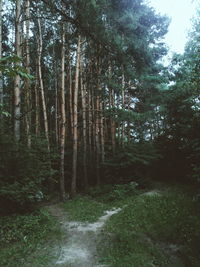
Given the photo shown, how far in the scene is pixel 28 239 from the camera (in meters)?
6.41

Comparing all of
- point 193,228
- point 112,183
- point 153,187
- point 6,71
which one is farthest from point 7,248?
point 153,187

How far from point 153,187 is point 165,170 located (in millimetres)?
3069

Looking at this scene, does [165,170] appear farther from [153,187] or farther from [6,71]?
[6,71]

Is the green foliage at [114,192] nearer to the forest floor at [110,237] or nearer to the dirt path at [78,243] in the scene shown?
the forest floor at [110,237]

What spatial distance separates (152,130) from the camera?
83.7ft

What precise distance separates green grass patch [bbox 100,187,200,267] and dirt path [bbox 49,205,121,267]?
32 cm

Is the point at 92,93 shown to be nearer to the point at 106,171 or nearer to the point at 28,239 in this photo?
the point at 106,171

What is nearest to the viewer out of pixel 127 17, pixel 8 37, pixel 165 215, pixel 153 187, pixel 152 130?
pixel 165 215

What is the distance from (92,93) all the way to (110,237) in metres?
11.3

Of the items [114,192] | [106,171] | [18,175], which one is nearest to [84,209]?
[114,192]

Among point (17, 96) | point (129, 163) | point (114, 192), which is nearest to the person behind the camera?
point (17, 96)

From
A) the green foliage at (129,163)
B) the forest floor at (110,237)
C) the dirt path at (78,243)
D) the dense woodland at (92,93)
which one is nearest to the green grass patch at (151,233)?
the forest floor at (110,237)

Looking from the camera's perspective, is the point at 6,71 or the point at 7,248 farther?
the point at 7,248

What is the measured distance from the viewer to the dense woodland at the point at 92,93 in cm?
771
